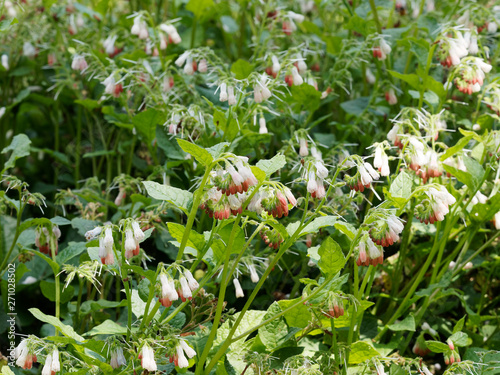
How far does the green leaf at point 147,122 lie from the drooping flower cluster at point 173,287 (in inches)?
36.2

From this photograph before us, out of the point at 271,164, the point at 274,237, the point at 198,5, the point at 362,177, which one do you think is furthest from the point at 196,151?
the point at 198,5

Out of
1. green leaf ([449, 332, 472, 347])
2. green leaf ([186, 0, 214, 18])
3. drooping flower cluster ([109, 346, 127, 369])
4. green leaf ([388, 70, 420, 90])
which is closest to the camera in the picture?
drooping flower cluster ([109, 346, 127, 369])

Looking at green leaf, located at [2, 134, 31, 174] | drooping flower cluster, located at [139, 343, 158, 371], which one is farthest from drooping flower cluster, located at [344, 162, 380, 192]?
green leaf, located at [2, 134, 31, 174]

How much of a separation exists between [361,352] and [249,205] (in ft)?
1.95

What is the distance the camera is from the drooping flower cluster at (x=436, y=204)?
172 centimetres

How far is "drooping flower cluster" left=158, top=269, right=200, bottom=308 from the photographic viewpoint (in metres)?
1.55

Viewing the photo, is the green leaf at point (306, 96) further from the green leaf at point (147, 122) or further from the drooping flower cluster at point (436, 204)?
the drooping flower cluster at point (436, 204)

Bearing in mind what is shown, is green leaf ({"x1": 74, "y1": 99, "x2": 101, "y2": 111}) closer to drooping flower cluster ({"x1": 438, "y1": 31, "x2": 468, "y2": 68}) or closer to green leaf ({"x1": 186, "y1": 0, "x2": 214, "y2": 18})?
green leaf ({"x1": 186, "y1": 0, "x2": 214, "y2": 18})

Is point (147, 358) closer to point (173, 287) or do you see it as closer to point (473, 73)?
point (173, 287)

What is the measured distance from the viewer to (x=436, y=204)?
1.73 metres

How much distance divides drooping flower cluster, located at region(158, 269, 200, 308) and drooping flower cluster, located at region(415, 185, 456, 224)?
0.65 metres

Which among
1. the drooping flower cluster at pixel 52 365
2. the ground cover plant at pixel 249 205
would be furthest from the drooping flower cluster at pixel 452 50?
the drooping flower cluster at pixel 52 365

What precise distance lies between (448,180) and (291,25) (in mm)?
1076

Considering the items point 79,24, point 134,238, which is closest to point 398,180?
point 134,238
